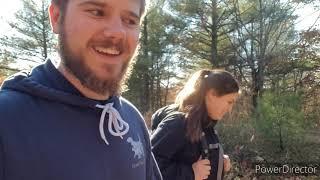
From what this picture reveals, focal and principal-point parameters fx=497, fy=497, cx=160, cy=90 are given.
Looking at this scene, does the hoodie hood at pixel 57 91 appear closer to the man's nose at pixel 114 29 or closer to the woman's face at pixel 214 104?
the man's nose at pixel 114 29

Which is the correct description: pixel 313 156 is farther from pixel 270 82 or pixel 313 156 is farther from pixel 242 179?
pixel 270 82

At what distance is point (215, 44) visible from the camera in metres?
23.5

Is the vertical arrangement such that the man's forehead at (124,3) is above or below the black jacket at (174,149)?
above

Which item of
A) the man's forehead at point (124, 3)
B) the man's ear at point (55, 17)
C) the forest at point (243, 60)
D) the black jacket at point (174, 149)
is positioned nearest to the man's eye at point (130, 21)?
the man's forehead at point (124, 3)

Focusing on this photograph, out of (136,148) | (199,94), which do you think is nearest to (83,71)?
(136,148)

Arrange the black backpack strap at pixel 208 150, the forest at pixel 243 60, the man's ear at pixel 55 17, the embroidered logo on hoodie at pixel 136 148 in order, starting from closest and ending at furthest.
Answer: the man's ear at pixel 55 17
the embroidered logo on hoodie at pixel 136 148
the black backpack strap at pixel 208 150
the forest at pixel 243 60

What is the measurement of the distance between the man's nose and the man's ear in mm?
155

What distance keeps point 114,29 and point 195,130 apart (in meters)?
1.82

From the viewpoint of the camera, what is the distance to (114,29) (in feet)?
4.75

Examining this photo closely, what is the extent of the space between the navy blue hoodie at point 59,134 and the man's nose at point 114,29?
20 cm

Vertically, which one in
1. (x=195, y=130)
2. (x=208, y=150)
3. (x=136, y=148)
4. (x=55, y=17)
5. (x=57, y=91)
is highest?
(x=55, y=17)

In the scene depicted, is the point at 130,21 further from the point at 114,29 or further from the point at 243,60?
the point at 243,60

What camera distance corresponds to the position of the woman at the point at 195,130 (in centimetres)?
→ 312

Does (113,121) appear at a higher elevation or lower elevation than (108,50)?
lower
